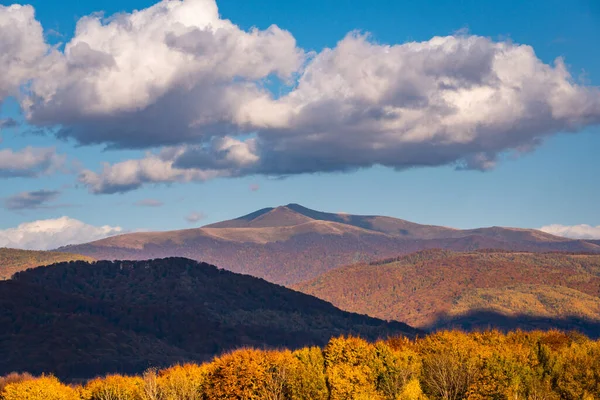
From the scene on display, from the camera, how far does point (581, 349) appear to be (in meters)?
162

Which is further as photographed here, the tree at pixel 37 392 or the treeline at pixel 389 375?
the tree at pixel 37 392

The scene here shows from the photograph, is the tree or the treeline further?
the tree

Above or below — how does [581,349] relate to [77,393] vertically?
above

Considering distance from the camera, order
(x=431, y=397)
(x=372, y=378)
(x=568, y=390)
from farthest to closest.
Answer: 1. (x=372, y=378)
2. (x=431, y=397)
3. (x=568, y=390)

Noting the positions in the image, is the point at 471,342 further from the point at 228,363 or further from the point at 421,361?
the point at 228,363

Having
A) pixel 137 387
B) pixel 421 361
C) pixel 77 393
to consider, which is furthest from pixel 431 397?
pixel 77 393

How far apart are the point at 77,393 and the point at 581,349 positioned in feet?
342

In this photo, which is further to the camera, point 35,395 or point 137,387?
point 137,387

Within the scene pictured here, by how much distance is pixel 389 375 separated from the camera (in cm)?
16938

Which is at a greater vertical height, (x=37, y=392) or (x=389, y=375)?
(x=389, y=375)

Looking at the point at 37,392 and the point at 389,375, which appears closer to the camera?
the point at 37,392

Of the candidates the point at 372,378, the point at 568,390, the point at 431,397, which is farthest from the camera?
the point at 372,378

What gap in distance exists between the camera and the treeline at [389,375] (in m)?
148

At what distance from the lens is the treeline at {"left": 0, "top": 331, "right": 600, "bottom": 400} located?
14762cm
